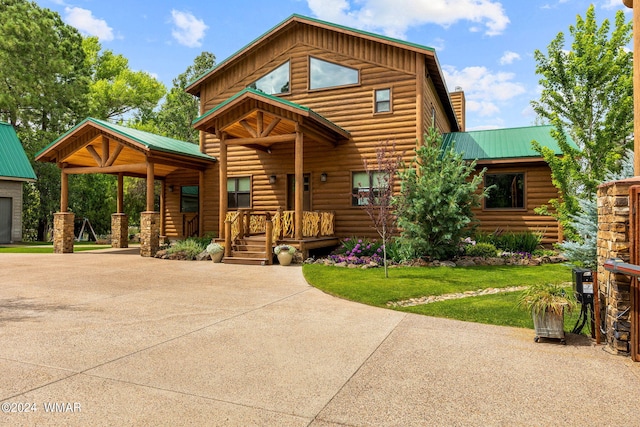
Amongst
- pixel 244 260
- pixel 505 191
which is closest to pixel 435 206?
pixel 505 191

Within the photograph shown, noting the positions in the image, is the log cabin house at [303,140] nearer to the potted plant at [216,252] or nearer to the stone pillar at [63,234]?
the stone pillar at [63,234]

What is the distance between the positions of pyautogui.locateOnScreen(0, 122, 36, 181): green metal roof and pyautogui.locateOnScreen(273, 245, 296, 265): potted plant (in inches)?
715

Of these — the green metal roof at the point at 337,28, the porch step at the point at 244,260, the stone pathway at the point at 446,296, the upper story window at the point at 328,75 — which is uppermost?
the green metal roof at the point at 337,28

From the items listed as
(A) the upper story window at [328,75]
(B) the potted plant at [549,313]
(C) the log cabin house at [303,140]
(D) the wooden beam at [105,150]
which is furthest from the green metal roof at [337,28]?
(B) the potted plant at [549,313]

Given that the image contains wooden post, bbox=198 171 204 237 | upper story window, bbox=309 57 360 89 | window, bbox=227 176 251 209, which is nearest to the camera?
upper story window, bbox=309 57 360 89

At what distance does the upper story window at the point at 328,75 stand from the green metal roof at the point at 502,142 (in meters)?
4.59

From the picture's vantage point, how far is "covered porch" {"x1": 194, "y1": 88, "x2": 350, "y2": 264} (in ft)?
41.1

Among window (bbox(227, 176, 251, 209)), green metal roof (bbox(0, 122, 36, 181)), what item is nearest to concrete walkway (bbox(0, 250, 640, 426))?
window (bbox(227, 176, 251, 209))

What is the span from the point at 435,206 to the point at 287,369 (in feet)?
26.7

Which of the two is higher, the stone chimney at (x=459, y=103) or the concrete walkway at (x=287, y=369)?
the stone chimney at (x=459, y=103)

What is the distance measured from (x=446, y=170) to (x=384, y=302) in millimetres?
5595

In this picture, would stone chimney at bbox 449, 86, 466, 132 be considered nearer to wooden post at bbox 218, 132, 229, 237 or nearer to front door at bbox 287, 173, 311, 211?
front door at bbox 287, 173, 311, 211

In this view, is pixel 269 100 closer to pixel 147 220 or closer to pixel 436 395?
pixel 147 220

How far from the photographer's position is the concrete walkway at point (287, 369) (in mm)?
3041
